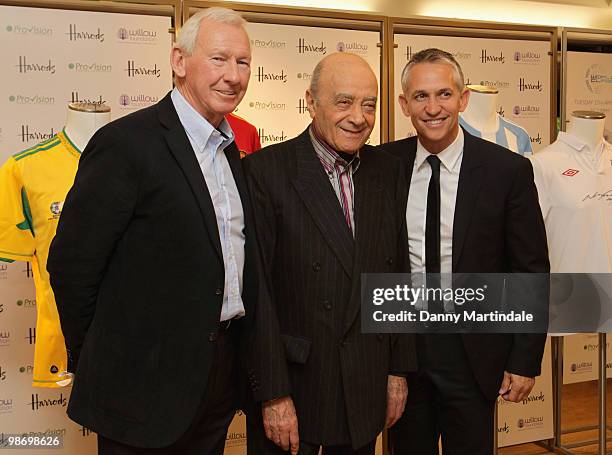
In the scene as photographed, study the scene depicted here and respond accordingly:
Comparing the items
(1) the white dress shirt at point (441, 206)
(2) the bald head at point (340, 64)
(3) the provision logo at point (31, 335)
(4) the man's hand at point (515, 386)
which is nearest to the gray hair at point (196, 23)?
(2) the bald head at point (340, 64)

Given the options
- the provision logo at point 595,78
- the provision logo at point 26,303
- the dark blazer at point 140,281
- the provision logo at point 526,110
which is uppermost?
A: the provision logo at point 595,78

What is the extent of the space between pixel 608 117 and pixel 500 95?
67 cm

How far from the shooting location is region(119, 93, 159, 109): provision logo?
3175 mm

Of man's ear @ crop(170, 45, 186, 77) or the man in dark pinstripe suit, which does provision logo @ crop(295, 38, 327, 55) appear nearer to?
the man in dark pinstripe suit

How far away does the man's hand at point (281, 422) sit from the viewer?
173cm

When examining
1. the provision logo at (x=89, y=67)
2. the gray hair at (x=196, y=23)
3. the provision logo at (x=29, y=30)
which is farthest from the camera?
the provision logo at (x=89, y=67)

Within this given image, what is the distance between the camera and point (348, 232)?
5.82 feet

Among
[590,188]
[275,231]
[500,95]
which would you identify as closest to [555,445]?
[590,188]

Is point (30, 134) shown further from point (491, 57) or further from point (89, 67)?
point (491, 57)

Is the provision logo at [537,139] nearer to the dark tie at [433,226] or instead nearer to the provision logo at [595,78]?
the provision logo at [595,78]

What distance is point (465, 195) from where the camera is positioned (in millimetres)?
2008

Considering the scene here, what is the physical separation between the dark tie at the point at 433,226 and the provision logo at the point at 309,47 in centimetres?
157

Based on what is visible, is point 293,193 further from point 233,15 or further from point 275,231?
point 233,15

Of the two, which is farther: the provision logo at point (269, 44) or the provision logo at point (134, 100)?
the provision logo at point (269, 44)
